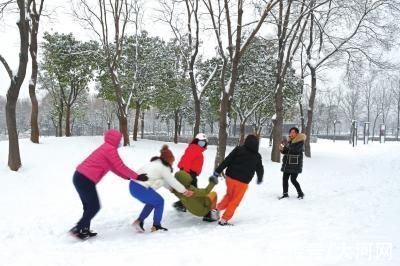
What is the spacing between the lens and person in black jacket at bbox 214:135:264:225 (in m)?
6.98

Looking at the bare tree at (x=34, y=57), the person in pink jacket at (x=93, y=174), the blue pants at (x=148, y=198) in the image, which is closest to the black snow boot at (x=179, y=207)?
the blue pants at (x=148, y=198)

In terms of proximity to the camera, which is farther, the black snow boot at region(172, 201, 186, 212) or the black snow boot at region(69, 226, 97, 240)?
the black snow boot at region(172, 201, 186, 212)

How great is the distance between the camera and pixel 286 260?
15.2ft

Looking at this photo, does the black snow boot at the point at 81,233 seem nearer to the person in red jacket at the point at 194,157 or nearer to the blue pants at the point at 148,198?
the blue pants at the point at 148,198

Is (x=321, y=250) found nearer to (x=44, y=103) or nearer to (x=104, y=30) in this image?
(x=104, y=30)

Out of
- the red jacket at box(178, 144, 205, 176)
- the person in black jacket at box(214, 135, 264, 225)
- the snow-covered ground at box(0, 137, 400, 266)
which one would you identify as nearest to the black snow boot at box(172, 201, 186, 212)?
the snow-covered ground at box(0, 137, 400, 266)

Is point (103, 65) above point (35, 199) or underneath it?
above

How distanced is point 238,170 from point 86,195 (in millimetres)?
2683

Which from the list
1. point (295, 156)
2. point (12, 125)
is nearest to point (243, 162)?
point (295, 156)

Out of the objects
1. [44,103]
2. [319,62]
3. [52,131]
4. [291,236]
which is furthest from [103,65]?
[52,131]

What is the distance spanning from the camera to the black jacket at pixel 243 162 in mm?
7004

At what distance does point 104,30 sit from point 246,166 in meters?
15.4

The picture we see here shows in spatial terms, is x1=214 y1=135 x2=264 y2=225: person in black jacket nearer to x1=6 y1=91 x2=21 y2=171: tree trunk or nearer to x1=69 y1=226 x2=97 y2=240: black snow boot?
x1=69 y1=226 x2=97 y2=240: black snow boot

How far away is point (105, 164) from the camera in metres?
5.88
